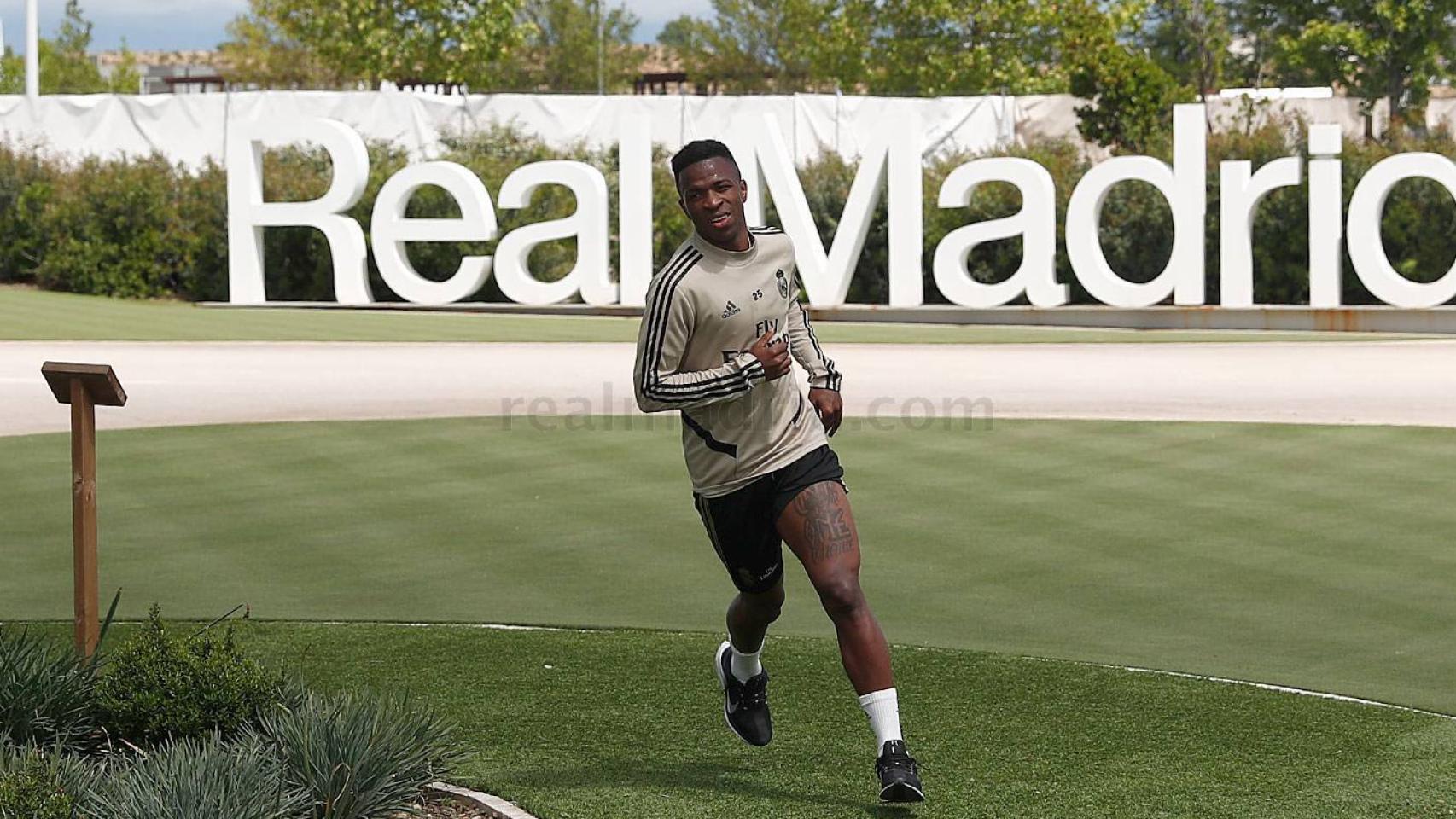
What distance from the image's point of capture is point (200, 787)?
15.5 ft

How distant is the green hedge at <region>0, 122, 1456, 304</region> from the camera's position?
35375mm

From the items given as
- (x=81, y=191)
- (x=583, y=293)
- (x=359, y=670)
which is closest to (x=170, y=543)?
(x=359, y=670)

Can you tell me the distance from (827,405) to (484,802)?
160cm

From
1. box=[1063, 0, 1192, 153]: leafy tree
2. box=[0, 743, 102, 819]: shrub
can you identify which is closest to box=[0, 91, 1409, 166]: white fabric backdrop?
box=[1063, 0, 1192, 153]: leafy tree

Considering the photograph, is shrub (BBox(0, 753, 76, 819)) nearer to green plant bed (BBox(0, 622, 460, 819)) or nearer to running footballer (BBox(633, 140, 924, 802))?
green plant bed (BBox(0, 622, 460, 819))

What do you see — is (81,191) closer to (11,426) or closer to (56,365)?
(11,426)

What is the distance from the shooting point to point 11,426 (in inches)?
671

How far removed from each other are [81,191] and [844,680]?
3179 centimetres

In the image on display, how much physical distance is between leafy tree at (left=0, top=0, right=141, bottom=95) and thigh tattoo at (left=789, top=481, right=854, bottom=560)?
83.7m

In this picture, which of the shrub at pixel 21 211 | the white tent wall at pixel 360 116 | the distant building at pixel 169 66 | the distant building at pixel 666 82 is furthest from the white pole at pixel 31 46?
the distant building at pixel 169 66

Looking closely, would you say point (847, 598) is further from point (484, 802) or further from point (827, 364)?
point (484, 802)

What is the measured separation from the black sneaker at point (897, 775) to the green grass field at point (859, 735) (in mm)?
173

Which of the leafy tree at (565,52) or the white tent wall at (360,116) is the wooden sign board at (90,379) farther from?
the leafy tree at (565,52)

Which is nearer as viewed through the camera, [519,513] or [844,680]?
[844,680]
